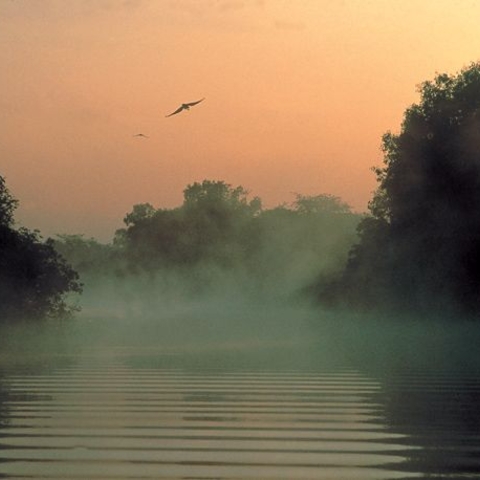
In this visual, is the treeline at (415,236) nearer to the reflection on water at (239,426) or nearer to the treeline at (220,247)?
the reflection on water at (239,426)

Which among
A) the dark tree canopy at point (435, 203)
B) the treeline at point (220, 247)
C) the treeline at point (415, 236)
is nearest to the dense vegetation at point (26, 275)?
the treeline at point (415, 236)

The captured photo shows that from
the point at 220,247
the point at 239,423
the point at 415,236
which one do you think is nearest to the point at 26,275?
the point at 415,236

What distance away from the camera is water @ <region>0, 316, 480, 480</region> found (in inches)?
478

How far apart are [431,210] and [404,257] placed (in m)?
2.68

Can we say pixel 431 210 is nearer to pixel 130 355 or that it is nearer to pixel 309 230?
pixel 130 355

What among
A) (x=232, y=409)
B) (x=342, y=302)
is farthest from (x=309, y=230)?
(x=232, y=409)

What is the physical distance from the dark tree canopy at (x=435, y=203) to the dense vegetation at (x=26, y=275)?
13.2 meters

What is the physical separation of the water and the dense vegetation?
18.6 metres

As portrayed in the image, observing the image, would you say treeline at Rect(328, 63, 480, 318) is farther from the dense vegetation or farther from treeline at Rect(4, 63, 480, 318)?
the dense vegetation

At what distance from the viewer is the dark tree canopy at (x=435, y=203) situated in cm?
5369

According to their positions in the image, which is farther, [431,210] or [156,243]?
[156,243]

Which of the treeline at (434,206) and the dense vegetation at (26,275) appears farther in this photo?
the treeline at (434,206)

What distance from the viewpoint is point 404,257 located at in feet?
186

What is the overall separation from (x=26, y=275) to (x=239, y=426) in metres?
32.1
